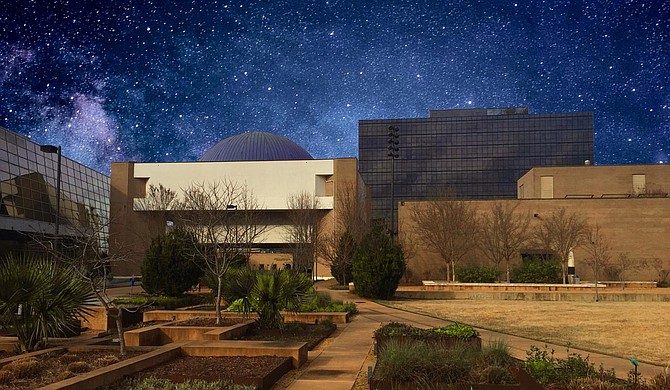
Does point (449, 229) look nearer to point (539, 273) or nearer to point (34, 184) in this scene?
point (539, 273)

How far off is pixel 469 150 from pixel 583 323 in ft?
355

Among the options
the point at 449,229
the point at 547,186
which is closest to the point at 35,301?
the point at 449,229

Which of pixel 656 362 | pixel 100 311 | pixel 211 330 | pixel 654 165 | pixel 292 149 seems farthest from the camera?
pixel 292 149

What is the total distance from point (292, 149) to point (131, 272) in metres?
32.4

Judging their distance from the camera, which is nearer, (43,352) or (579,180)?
(43,352)

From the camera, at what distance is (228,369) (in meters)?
9.54

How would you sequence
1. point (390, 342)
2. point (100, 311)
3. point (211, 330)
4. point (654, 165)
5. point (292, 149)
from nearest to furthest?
point (390, 342) < point (211, 330) < point (100, 311) < point (654, 165) < point (292, 149)

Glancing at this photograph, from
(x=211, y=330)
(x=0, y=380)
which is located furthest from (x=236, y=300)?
(x=0, y=380)

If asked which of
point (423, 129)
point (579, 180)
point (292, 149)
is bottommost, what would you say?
point (579, 180)

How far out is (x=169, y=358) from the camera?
10469mm

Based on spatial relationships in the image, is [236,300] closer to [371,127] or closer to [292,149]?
[292,149]

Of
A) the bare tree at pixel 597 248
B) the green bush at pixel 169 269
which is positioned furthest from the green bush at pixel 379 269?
the bare tree at pixel 597 248

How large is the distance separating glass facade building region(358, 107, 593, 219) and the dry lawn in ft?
309

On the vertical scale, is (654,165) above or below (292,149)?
below
